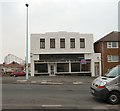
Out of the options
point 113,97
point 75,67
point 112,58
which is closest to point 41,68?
point 75,67

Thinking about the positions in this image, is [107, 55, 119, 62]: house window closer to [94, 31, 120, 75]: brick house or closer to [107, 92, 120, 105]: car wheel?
[94, 31, 120, 75]: brick house

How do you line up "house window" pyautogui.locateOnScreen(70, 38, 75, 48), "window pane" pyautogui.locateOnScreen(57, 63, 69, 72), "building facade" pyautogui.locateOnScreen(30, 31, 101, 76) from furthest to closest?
"house window" pyautogui.locateOnScreen(70, 38, 75, 48), "window pane" pyautogui.locateOnScreen(57, 63, 69, 72), "building facade" pyautogui.locateOnScreen(30, 31, 101, 76)

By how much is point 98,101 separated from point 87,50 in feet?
108

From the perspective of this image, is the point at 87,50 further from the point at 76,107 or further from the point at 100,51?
the point at 76,107

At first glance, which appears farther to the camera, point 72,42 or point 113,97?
point 72,42

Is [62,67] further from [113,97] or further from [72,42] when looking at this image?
[113,97]

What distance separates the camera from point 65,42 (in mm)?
44125

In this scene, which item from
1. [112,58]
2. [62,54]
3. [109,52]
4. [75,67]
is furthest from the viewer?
[112,58]

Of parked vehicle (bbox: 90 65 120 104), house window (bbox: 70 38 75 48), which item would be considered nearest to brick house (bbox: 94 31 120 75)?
house window (bbox: 70 38 75 48)

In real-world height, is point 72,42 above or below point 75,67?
above

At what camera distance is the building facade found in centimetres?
4381

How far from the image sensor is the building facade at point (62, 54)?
43812mm

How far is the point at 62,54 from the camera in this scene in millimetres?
44375

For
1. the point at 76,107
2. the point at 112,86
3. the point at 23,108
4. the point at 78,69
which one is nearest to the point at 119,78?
the point at 112,86
